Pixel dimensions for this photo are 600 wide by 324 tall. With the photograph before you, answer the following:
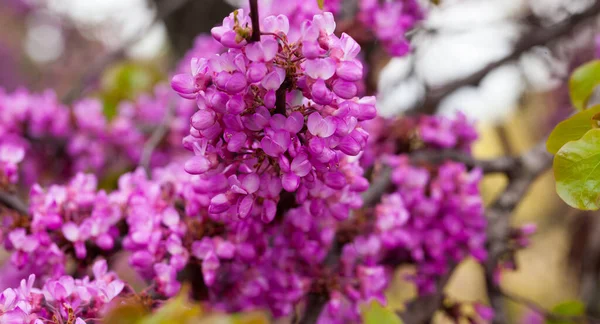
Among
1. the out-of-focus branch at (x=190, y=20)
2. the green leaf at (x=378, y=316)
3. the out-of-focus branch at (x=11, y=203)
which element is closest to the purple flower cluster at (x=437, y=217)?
the green leaf at (x=378, y=316)

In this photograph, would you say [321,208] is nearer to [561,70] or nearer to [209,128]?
[209,128]

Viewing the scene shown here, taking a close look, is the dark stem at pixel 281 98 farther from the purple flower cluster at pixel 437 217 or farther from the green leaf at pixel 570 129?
the purple flower cluster at pixel 437 217

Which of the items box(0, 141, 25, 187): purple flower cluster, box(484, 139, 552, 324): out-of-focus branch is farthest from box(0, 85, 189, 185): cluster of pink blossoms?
box(484, 139, 552, 324): out-of-focus branch

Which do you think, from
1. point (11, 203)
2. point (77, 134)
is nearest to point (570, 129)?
point (11, 203)

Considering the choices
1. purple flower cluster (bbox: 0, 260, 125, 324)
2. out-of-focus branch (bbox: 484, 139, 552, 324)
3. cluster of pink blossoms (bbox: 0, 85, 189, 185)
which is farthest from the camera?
cluster of pink blossoms (bbox: 0, 85, 189, 185)

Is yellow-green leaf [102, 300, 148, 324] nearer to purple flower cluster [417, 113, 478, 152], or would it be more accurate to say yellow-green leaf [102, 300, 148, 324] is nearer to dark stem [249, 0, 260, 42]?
dark stem [249, 0, 260, 42]

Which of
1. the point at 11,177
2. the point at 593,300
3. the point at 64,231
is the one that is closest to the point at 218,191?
the point at 64,231
